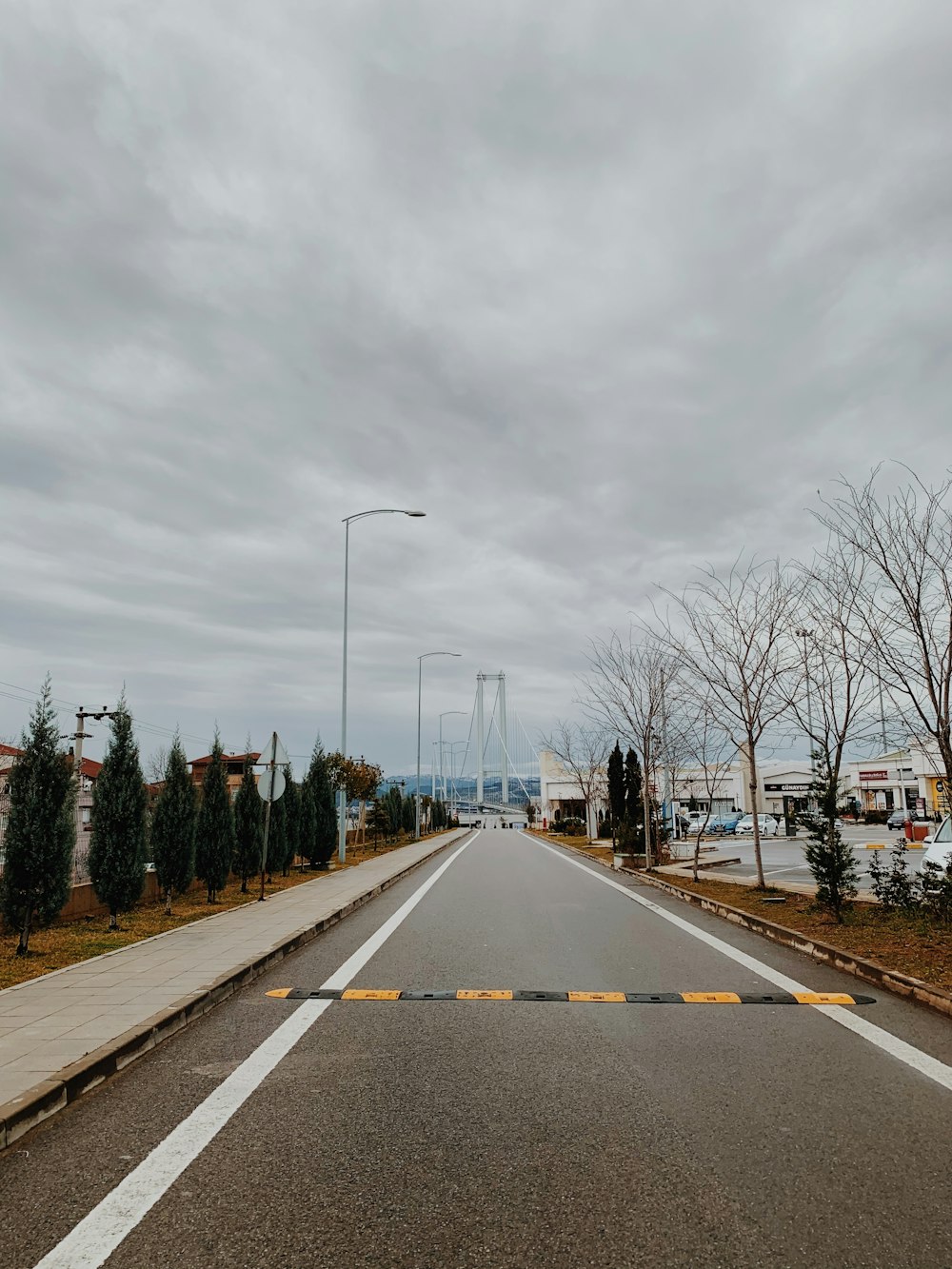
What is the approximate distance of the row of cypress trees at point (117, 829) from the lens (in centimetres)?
1040

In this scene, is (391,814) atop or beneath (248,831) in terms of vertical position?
atop

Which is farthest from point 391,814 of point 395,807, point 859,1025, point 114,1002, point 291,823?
point 859,1025

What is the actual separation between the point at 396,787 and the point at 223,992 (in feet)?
181

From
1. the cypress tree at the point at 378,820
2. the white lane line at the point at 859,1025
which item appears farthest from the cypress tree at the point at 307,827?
the cypress tree at the point at 378,820

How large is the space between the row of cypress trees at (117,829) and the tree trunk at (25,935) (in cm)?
2

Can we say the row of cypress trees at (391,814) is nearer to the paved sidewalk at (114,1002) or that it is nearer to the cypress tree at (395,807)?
the cypress tree at (395,807)

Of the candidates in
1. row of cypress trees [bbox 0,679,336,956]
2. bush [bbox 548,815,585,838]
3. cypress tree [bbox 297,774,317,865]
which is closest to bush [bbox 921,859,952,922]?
row of cypress trees [bbox 0,679,336,956]

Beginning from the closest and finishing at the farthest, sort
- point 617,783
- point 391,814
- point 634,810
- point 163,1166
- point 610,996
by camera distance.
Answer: point 163,1166 → point 610,996 → point 634,810 → point 617,783 → point 391,814

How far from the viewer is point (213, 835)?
16.9 meters

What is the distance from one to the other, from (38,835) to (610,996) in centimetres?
709

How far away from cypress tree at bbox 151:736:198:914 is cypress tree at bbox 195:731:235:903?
115 centimetres

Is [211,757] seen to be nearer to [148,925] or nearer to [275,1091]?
[148,925]

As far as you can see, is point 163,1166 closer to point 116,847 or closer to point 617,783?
point 116,847

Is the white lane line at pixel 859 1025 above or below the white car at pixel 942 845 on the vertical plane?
below
